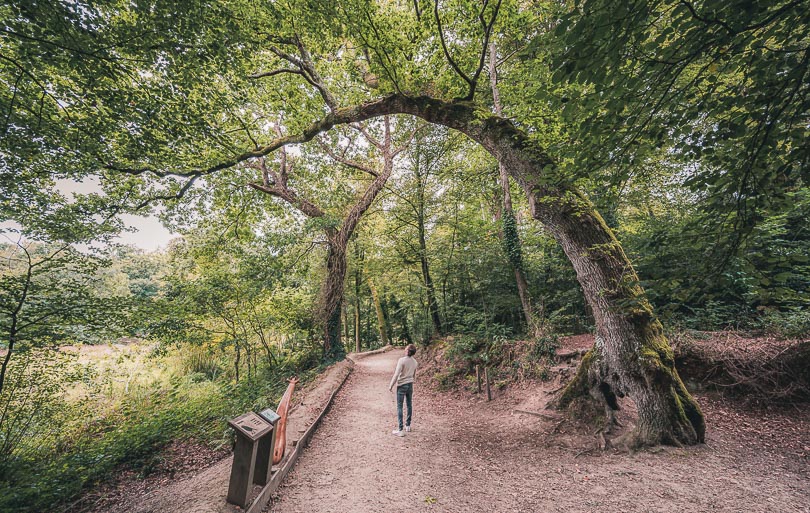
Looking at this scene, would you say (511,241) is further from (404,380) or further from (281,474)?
(281,474)

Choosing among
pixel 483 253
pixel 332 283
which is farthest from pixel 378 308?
pixel 483 253

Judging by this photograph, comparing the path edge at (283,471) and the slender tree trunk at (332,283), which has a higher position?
the slender tree trunk at (332,283)

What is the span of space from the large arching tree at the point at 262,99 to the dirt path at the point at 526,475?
1.99ft

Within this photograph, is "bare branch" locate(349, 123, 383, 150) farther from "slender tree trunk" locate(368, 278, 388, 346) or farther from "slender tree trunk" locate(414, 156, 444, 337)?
"slender tree trunk" locate(368, 278, 388, 346)

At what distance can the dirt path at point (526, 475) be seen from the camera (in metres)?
3.15

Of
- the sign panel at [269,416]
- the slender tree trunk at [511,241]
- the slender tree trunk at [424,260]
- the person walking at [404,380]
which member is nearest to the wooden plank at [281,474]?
the sign panel at [269,416]

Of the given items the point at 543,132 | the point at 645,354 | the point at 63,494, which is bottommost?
the point at 63,494

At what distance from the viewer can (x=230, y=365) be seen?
1284 cm

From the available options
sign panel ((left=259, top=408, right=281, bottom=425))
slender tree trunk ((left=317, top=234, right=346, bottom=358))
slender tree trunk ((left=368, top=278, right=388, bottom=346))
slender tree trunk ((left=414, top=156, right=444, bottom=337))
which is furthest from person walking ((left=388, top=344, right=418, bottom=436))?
slender tree trunk ((left=368, top=278, right=388, bottom=346))

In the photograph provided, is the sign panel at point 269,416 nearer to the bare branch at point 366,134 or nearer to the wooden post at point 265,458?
the wooden post at point 265,458

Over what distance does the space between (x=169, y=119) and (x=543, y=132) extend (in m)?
6.98

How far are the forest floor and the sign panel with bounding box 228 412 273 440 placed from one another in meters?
0.87

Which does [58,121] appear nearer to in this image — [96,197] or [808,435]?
[96,197]

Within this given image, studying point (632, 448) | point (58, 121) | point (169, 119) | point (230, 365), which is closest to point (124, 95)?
point (169, 119)
